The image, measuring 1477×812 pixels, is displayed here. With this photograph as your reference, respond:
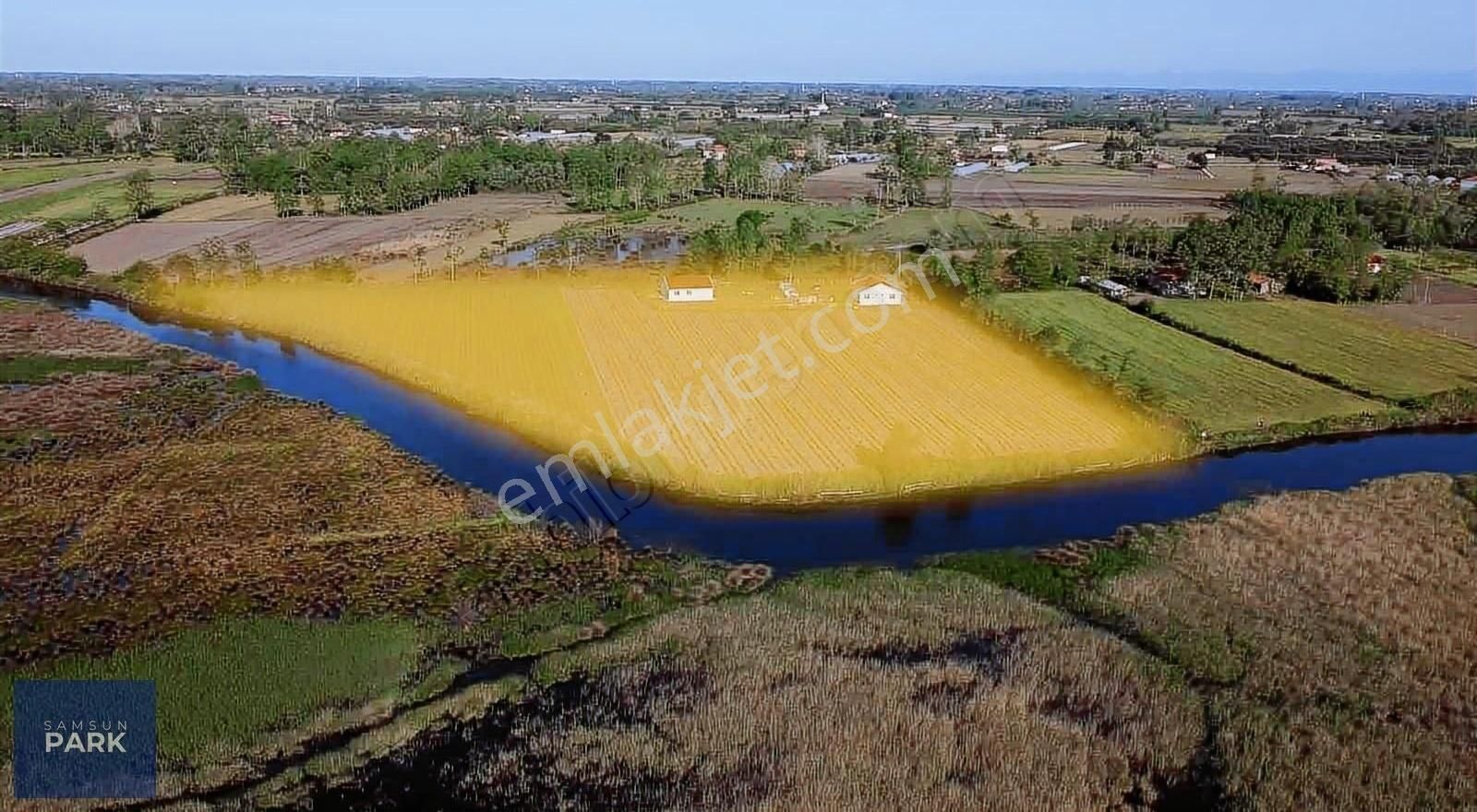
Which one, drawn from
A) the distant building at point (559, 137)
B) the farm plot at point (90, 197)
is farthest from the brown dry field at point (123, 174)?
the distant building at point (559, 137)

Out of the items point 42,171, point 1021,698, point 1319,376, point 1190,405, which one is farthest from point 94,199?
point 1021,698

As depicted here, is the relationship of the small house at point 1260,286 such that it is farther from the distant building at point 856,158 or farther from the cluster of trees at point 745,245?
the distant building at point 856,158

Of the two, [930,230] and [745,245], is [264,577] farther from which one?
[930,230]

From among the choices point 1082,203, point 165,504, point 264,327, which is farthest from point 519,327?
point 1082,203

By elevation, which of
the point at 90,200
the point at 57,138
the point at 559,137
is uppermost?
the point at 559,137

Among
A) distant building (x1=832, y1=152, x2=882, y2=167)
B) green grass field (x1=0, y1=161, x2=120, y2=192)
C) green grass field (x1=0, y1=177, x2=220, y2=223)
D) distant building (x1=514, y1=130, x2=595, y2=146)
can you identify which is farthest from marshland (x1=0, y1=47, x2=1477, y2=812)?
distant building (x1=514, y1=130, x2=595, y2=146)

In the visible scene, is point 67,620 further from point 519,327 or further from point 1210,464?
point 1210,464
